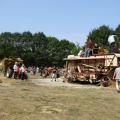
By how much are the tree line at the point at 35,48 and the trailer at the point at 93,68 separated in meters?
84.4

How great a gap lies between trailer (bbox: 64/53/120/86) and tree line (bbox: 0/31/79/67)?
277 ft

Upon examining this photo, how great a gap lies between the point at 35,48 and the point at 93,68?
9751 cm

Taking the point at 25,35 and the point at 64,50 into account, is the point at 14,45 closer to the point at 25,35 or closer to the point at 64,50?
the point at 25,35

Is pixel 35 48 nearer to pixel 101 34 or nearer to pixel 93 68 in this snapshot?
pixel 101 34

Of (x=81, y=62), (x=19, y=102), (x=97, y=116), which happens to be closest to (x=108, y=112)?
(x=97, y=116)

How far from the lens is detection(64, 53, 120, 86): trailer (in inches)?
1140

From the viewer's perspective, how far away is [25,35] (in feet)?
429

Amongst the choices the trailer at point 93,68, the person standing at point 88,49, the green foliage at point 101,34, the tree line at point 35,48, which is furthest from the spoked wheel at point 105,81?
the tree line at point 35,48

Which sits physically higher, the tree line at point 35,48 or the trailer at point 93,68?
the tree line at point 35,48

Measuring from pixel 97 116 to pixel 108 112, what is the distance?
39.6 inches

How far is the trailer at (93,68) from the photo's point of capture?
95.0 ft

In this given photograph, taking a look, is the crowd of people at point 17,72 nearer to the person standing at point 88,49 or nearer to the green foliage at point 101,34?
the person standing at point 88,49

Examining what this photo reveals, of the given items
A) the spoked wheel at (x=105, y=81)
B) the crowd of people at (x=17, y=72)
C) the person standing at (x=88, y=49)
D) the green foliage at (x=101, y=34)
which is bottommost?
the spoked wheel at (x=105, y=81)

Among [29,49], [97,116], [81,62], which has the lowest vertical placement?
[97,116]
